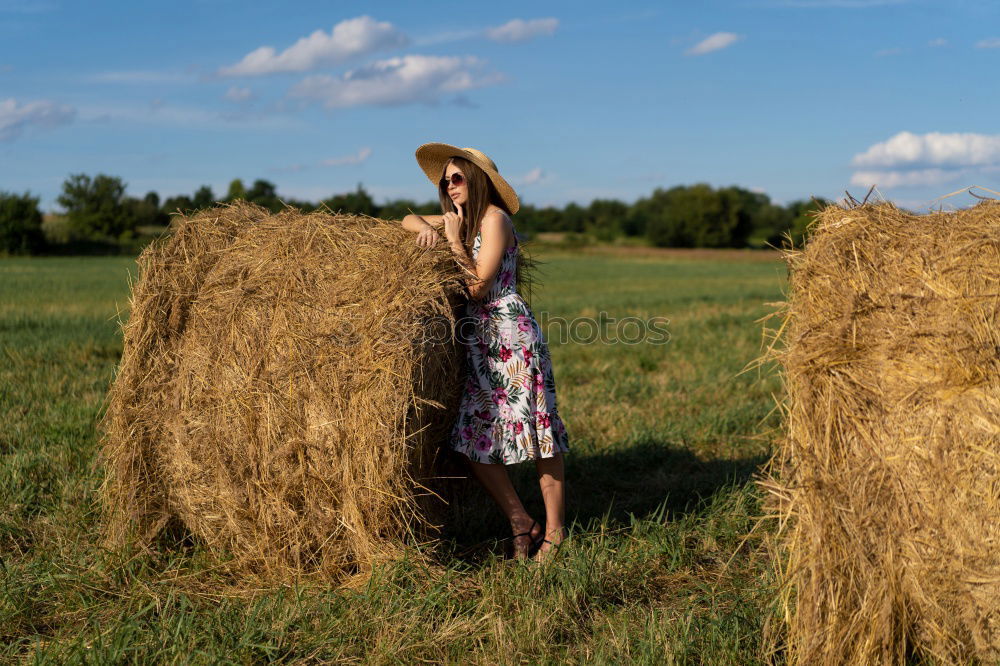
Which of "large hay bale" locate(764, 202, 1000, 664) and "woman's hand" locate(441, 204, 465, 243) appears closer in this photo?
"large hay bale" locate(764, 202, 1000, 664)

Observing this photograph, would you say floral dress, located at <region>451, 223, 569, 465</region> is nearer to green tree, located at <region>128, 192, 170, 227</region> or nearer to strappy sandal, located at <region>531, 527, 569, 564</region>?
strappy sandal, located at <region>531, 527, 569, 564</region>

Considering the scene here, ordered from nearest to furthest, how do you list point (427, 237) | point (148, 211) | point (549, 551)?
point (549, 551) → point (427, 237) → point (148, 211)

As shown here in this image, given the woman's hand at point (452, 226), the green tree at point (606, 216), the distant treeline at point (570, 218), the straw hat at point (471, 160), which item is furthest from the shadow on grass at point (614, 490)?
the green tree at point (606, 216)

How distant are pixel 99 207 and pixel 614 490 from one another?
278ft

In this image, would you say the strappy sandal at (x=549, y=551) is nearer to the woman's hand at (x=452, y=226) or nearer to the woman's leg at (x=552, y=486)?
the woman's leg at (x=552, y=486)

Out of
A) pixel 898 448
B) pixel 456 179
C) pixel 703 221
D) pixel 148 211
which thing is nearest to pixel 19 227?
pixel 148 211

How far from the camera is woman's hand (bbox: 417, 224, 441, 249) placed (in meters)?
4.18

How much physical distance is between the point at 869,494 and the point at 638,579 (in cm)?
137

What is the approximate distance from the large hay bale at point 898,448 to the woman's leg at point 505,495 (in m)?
1.70

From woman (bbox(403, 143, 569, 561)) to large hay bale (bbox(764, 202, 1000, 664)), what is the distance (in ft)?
Result: 5.17

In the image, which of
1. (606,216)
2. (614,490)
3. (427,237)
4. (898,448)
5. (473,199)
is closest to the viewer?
(898,448)

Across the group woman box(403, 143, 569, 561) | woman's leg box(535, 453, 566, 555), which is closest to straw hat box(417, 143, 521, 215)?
woman box(403, 143, 569, 561)

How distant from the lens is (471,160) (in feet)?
14.9

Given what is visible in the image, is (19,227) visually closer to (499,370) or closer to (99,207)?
(99,207)
